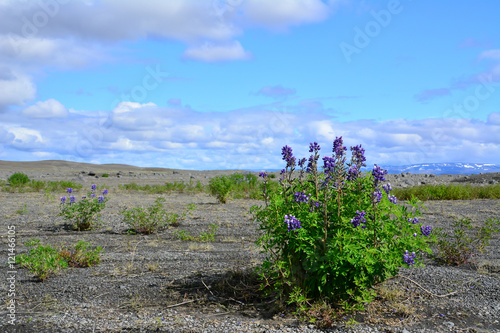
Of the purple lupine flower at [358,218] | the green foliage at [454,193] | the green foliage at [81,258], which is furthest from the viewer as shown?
the green foliage at [454,193]

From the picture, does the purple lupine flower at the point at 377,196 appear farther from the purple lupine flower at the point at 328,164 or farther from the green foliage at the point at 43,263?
the green foliage at the point at 43,263

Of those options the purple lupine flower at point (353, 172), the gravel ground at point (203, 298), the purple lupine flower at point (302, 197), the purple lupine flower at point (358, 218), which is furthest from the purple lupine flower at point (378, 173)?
the gravel ground at point (203, 298)

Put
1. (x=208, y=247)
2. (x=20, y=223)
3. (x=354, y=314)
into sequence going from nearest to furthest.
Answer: (x=354, y=314) → (x=208, y=247) → (x=20, y=223)

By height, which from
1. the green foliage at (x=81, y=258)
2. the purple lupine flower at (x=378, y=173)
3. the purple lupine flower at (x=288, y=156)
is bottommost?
the green foliage at (x=81, y=258)

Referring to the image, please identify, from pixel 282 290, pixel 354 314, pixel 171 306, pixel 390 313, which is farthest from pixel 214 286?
pixel 390 313

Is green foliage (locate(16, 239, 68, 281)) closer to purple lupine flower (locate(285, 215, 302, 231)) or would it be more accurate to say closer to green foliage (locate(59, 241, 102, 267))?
green foliage (locate(59, 241, 102, 267))

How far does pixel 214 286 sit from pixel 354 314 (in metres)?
1.93

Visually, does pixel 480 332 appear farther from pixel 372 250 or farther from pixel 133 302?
pixel 133 302

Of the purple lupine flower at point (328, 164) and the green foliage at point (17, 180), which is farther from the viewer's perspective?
the green foliage at point (17, 180)

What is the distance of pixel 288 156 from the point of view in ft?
15.2

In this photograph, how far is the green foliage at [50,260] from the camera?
6.09 meters

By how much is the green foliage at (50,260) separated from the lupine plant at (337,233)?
353 centimetres

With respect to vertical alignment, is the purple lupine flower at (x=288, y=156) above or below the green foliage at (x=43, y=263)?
above

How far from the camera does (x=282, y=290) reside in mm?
4676
